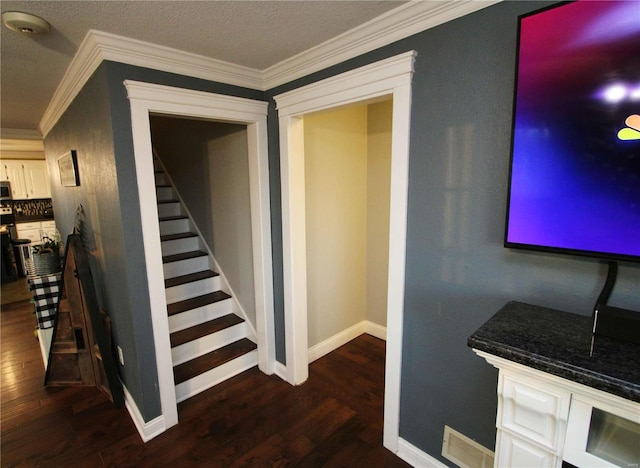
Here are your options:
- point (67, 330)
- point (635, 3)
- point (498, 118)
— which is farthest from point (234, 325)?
point (635, 3)

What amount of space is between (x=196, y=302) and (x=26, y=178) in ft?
20.4

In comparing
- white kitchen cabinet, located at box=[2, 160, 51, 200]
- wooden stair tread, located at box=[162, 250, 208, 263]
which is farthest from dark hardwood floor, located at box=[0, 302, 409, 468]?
white kitchen cabinet, located at box=[2, 160, 51, 200]

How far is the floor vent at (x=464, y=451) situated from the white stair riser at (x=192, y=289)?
2366mm

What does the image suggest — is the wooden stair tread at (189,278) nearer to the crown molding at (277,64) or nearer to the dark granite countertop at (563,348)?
the crown molding at (277,64)

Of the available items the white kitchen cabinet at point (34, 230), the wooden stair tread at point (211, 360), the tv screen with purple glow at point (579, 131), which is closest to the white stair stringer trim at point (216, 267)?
the wooden stair tread at point (211, 360)

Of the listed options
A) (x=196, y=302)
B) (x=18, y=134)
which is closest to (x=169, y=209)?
(x=196, y=302)

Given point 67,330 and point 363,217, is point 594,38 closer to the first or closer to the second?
point 363,217

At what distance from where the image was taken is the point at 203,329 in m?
2.79

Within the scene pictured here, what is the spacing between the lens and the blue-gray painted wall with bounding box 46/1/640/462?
1.24 m

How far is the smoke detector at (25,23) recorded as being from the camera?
1.38 meters

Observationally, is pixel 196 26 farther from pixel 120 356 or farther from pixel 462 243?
pixel 120 356

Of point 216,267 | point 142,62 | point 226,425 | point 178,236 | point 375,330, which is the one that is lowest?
point 226,425

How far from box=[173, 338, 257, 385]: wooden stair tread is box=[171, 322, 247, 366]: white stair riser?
1.4 inches

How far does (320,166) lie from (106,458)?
2449 mm
